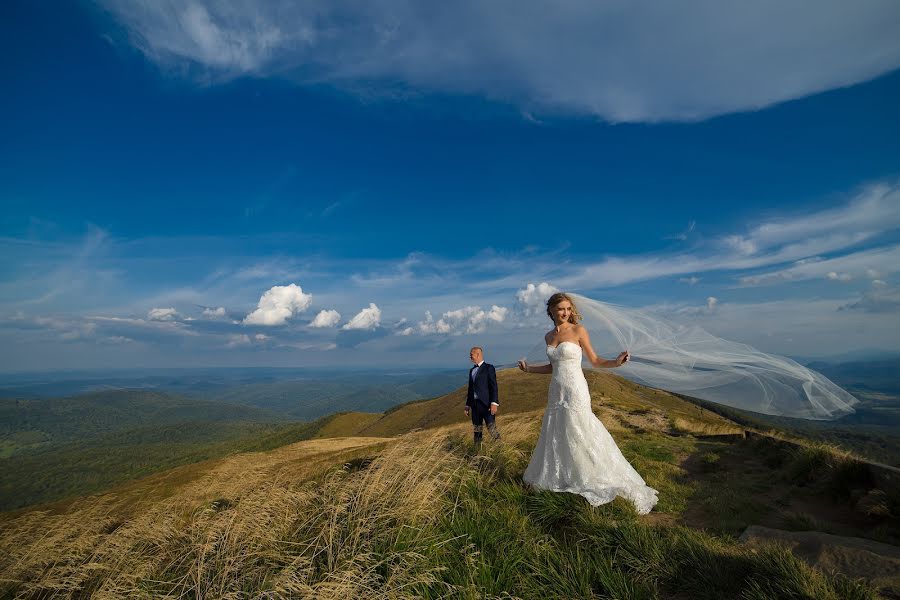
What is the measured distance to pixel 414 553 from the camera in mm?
4484

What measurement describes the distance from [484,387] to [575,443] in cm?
490

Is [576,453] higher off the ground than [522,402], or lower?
higher

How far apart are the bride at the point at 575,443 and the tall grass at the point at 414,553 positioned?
0.48 m

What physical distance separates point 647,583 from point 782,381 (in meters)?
6.84

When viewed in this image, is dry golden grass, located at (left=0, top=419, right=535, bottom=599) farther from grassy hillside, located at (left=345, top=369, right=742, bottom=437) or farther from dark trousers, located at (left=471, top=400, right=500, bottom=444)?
grassy hillside, located at (left=345, top=369, right=742, bottom=437)

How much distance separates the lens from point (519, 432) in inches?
481

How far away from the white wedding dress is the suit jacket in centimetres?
400

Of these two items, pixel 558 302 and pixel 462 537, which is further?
pixel 558 302

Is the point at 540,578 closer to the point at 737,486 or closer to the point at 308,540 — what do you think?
the point at 308,540

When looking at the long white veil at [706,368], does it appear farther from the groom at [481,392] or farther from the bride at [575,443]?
the groom at [481,392]

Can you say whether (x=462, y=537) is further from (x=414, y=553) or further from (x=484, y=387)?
(x=484, y=387)

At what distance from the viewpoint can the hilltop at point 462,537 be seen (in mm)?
4246

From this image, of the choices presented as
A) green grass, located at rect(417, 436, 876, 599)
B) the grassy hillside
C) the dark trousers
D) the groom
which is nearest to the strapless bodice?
green grass, located at rect(417, 436, 876, 599)

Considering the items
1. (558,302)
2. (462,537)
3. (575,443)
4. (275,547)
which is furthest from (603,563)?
(558,302)
